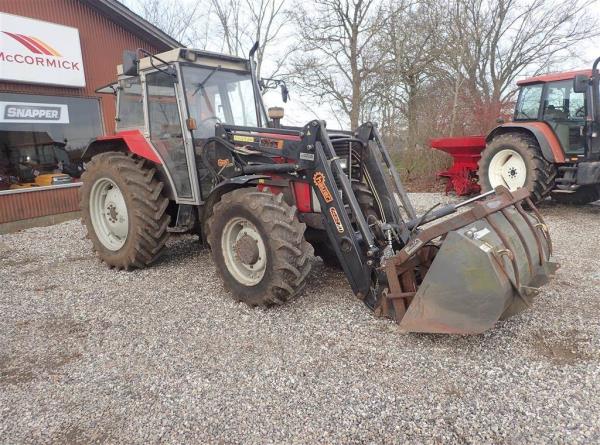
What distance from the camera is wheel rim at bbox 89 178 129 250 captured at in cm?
504

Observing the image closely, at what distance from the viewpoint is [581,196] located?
794 cm

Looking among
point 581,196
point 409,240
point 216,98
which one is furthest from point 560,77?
point 216,98

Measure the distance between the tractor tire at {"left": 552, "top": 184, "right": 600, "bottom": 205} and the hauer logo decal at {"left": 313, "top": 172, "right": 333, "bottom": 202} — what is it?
6.41 metres

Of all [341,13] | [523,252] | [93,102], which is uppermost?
[341,13]

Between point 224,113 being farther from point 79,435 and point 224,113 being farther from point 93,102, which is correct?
point 93,102

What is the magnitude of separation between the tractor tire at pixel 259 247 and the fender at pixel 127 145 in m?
1.28

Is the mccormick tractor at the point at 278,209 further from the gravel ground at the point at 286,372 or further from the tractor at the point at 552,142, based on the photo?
the tractor at the point at 552,142

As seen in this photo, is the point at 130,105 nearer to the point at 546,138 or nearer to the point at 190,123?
the point at 190,123

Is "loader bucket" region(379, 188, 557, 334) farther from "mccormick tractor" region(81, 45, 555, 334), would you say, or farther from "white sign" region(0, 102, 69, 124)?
"white sign" region(0, 102, 69, 124)

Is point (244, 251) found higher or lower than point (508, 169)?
lower

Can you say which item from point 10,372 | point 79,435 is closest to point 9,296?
point 10,372

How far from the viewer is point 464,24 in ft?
54.6

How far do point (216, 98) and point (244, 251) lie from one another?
195 centimetres

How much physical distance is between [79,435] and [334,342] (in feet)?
5.42
